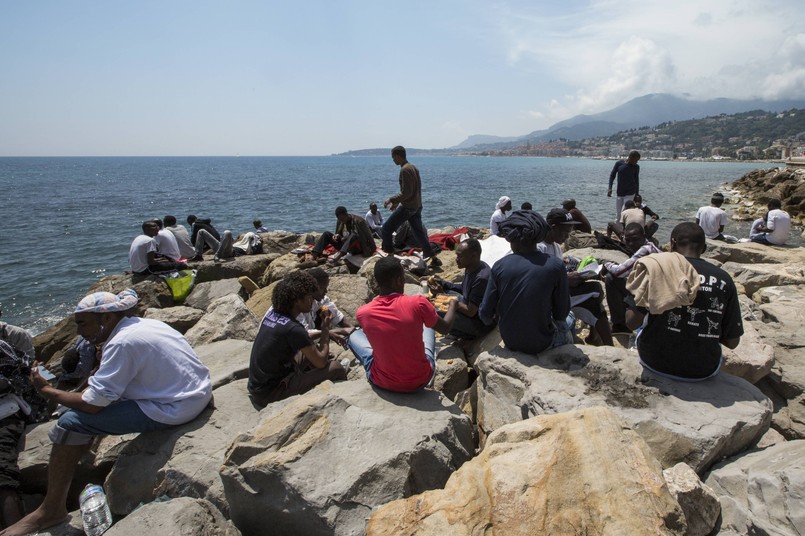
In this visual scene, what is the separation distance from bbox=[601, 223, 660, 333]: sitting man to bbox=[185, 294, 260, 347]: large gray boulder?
486 cm

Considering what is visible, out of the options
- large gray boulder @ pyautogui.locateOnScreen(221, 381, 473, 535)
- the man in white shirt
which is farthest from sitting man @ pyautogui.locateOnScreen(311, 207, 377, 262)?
the man in white shirt

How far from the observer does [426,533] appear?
247cm

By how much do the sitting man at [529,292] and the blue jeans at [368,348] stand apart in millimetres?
723

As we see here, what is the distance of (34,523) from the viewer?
3.52 meters

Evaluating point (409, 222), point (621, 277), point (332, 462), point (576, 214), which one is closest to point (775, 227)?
point (576, 214)

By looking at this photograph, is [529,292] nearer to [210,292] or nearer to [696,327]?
[696,327]

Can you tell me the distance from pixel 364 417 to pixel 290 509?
0.82 m

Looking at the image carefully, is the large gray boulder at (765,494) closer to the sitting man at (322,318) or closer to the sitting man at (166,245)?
the sitting man at (322,318)

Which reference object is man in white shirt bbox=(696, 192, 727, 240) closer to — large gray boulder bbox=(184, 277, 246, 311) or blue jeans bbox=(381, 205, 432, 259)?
blue jeans bbox=(381, 205, 432, 259)

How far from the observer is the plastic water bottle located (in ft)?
11.4

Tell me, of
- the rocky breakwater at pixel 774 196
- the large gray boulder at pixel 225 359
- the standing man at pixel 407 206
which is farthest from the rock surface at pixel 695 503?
the rocky breakwater at pixel 774 196

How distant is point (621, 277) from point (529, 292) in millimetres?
2098

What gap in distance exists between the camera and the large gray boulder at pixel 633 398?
3.43 m

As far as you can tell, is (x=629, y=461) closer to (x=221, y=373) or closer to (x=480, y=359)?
(x=480, y=359)
